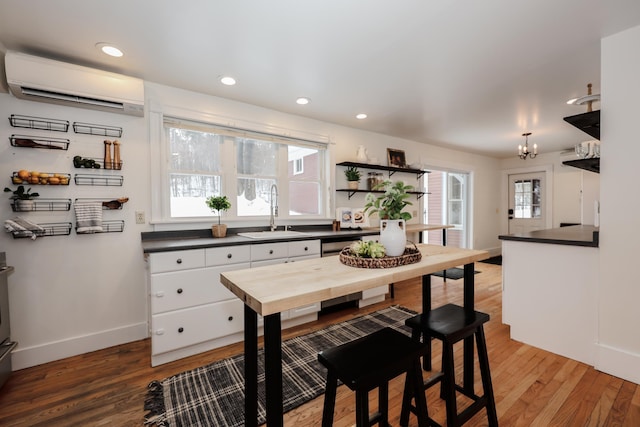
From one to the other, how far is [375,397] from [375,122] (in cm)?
319

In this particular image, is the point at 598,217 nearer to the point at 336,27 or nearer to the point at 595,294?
the point at 595,294

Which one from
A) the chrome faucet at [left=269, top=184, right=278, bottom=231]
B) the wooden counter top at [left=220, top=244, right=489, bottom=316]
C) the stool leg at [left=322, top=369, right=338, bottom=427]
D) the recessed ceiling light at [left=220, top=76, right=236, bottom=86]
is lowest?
the stool leg at [left=322, top=369, right=338, bottom=427]

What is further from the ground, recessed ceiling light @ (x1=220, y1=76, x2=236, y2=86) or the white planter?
recessed ceiling light @ (x1=220, y1=76, x2=236, y2=86)

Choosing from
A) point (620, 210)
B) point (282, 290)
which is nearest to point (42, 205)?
point (282, 290)

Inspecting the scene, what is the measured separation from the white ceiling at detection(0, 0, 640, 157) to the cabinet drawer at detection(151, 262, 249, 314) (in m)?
1.69

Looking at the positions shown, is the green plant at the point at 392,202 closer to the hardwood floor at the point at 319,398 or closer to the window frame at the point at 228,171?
the hardwood floor at the point at 319,398

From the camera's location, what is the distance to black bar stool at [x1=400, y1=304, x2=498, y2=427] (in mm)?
1294

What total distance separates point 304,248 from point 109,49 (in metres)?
2.23

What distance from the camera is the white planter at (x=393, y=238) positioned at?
55.2 inches

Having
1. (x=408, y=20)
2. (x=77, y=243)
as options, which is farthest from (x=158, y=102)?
(x=408, y=20)

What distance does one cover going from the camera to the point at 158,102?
2.56m

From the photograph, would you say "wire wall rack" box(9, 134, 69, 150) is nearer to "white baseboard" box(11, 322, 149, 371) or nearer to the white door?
"white baseboard" box(11, 322, 149, 371)

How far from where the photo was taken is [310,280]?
3.74ft

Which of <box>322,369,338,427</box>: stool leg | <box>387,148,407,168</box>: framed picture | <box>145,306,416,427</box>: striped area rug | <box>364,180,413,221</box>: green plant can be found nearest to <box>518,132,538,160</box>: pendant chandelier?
<box>387,148,407,168</box>: framed picture
